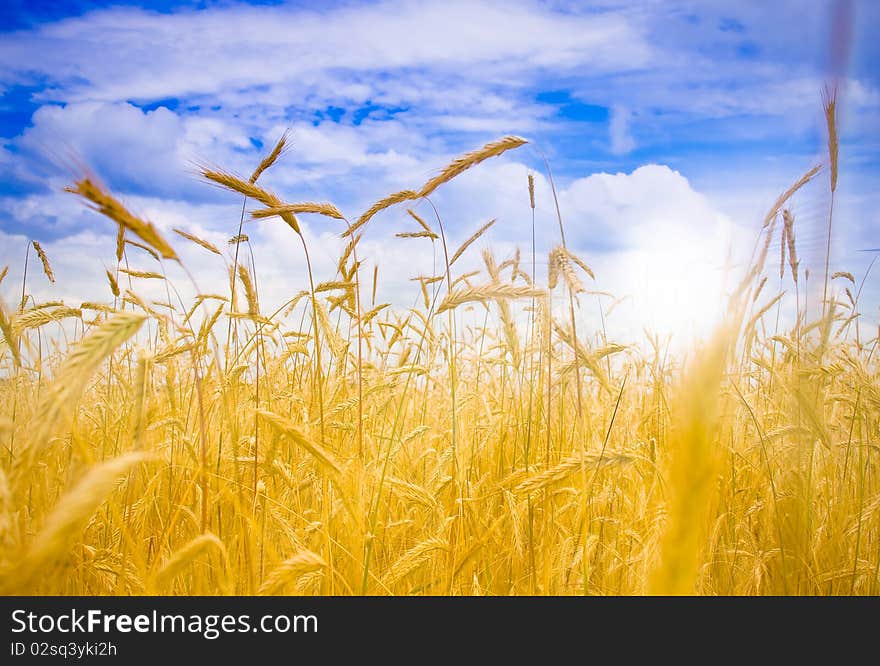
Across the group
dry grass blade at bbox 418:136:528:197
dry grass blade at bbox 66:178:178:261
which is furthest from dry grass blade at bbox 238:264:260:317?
dry grass blade at bbox 66:178:178:261

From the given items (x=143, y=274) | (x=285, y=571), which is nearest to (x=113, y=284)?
(x=143, y=274)

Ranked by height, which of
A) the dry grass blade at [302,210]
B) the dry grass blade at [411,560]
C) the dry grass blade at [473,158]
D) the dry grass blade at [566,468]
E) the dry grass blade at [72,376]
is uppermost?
the dry grass blade at [473,158]

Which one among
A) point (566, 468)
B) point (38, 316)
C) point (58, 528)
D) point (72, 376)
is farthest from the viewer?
point (38, 316)

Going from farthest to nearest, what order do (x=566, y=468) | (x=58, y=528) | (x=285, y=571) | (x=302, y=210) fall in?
(x=302, y=210)
(x=566, y=468)
(x=285, y=571)
(x=58, y=528)

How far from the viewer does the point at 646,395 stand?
185 inches

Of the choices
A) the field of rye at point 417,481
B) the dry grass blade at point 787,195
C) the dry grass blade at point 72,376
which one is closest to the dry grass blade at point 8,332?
the field of rye at point 417,481

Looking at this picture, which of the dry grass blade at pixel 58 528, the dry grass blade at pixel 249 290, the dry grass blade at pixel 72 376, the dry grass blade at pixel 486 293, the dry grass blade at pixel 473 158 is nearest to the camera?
the dry grass blade at pixel 58 528

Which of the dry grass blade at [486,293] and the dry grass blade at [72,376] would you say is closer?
the dry grass blade at [72,376]

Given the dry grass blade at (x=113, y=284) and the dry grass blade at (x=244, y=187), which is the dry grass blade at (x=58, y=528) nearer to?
the dry grass blade at (x=244, y=187)

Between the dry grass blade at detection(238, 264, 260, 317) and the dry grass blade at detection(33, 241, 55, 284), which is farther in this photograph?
the dry grass blade at detection(33, 241, 55, 284)

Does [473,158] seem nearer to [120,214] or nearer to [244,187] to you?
[244,187]

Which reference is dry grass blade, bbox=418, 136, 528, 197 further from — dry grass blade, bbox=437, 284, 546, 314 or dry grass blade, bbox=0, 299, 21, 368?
dry grass blade, bbox=0, 299, 21, 368
